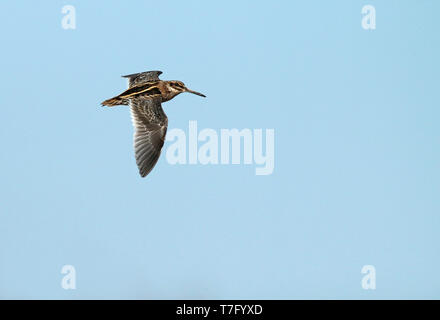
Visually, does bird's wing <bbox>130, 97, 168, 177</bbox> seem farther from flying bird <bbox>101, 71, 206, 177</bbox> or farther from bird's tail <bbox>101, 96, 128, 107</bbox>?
bird's tail <bbox>101, 96, 128, 107</bbox>

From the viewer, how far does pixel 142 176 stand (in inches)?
848

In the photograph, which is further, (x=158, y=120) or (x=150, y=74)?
(x=150, y=74)

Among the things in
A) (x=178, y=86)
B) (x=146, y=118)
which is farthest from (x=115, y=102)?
(x=178, y=86)

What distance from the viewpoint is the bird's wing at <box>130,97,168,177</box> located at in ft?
72.1

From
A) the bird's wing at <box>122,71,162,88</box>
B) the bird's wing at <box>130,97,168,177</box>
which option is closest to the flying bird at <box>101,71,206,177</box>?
the bird's wing at <box>130,97,168,177</box>

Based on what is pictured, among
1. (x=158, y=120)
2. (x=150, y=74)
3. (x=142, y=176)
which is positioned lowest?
(x=142, y=176)

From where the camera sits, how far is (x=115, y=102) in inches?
899

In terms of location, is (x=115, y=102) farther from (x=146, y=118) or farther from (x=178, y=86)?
(x=178, y=86)

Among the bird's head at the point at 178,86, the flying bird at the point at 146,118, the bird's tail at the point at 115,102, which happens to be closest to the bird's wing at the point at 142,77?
the bird's head at the point at 178,86

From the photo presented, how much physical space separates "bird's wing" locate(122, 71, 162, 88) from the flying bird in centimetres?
115
